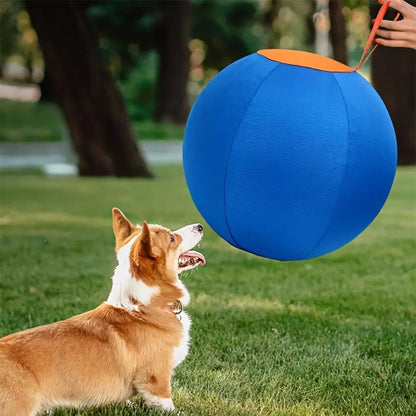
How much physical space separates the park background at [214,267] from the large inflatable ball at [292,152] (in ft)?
2.61

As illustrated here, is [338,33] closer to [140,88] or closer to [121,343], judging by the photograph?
[121,343]

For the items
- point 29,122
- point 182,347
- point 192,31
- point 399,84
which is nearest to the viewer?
point 182,347

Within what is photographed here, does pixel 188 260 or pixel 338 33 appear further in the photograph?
pixel 338 33

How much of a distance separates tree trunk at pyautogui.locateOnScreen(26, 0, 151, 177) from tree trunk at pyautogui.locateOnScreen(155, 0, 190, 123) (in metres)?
9.99

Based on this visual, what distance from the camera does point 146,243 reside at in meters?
Answer: 3.52

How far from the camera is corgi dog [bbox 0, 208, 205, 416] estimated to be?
325cm

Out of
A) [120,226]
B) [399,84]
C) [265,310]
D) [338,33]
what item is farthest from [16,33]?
[120,226]

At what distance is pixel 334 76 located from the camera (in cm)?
406

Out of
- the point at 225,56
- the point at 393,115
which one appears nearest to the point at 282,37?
the point at 225,56

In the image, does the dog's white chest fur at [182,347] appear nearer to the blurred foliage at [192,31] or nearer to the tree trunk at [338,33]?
the tree trunk at [338,33]

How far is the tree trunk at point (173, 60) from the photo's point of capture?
24047 mm

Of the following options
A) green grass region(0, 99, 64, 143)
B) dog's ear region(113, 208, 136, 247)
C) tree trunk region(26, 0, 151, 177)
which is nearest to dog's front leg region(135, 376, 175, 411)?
dog's ear region(113, 208, 136, 247)

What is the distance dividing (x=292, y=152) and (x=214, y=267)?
10.8 ft

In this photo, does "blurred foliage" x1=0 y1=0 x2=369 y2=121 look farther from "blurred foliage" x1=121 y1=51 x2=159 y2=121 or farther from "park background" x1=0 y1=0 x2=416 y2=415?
"park background" x1=0 y1=0 x2=416 y2=415
